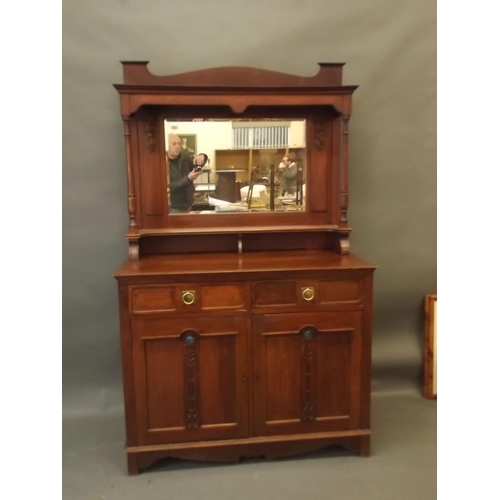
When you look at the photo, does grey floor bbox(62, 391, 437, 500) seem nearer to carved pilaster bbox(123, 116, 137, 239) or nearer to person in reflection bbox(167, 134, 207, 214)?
carved pilaster bbox(123, 116, 137, 239)

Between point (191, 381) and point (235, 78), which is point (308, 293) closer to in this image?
point (191, 381)

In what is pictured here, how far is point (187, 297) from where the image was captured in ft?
6.12

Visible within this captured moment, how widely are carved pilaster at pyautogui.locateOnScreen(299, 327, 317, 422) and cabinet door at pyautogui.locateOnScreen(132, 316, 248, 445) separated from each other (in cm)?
24

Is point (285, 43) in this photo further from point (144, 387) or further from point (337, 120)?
point (144, 387)

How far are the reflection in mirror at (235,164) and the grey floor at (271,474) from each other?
1.15 metres

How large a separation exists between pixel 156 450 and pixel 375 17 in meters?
2.31

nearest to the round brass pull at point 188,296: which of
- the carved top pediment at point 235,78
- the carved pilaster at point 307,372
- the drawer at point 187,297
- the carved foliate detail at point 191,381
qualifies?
the drawer at point 187,297

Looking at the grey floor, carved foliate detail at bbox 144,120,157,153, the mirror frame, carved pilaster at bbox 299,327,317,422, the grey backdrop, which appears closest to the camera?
the grey floor

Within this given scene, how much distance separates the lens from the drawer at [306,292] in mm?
1895

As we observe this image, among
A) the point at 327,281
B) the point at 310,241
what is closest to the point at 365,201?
the point at 310,241

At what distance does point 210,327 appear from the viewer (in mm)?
1887

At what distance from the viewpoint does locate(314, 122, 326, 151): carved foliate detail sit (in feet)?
7.38

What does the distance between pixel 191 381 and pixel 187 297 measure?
35cm

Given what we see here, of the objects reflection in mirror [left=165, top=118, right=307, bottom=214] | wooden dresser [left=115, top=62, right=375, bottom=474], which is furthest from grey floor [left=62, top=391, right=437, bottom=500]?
reflection in mirror [left=165, top=118, right=307, bottom=214]
